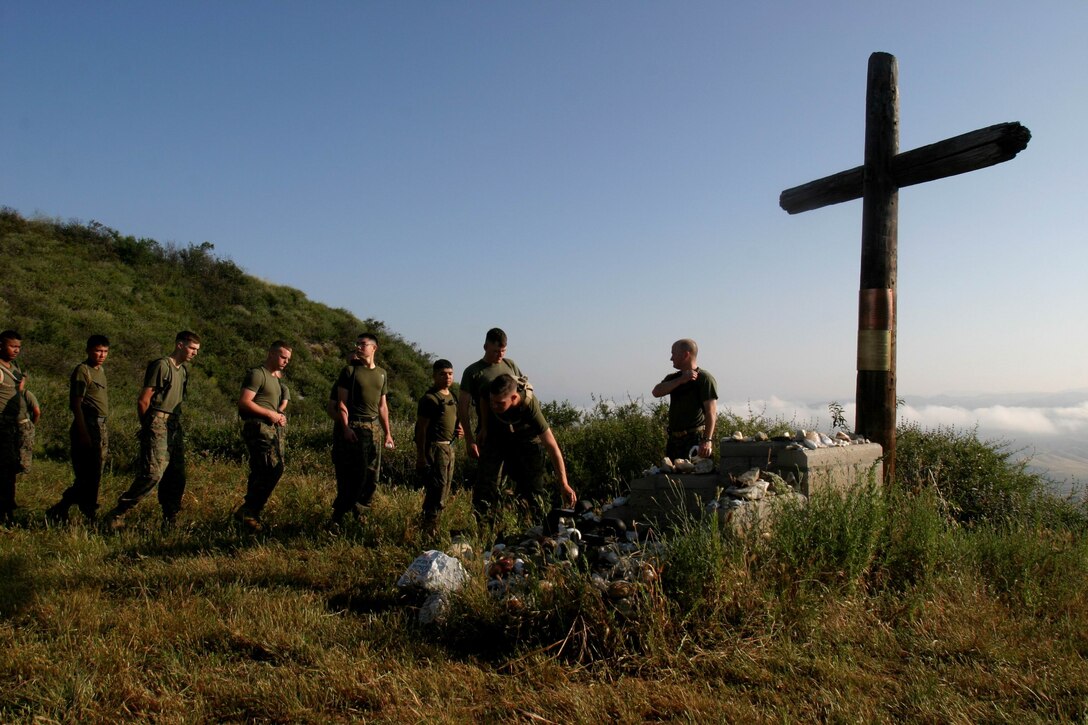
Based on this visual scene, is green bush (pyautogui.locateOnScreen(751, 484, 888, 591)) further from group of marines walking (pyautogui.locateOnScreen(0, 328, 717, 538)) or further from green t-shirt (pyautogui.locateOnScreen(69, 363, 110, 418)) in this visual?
green t-shirt (pyautogui.locateOnScreen(69, 363, 110, 418))

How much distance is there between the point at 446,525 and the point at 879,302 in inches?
164

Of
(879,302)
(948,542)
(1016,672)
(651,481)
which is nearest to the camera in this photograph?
(1016,672)

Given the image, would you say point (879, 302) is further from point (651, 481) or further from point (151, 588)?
point (151, 588)

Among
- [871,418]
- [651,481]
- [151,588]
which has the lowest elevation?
[151,588]

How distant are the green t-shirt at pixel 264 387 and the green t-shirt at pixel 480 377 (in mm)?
2144

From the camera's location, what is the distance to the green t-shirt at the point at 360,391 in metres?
6.91

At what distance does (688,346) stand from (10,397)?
670 cm

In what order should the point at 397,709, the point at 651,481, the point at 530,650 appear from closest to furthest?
the point at 397,709, the point at 530,650, the point at 651,481

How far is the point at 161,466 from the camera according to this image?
695 centimetres

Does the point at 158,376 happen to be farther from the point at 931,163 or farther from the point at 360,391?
the point at 931,163

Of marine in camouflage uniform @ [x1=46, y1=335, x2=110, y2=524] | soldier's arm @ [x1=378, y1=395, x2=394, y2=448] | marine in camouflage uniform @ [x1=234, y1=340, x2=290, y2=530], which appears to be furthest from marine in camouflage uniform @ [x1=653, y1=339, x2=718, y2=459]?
marine in camouflage uniform @ [x1=46, y1=335, x2=110, y2=524]

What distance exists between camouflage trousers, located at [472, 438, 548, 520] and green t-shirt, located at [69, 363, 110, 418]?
4142 mm

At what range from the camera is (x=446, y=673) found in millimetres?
3309

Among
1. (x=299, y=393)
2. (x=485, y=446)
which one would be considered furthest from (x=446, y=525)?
(x=299, y=393)
